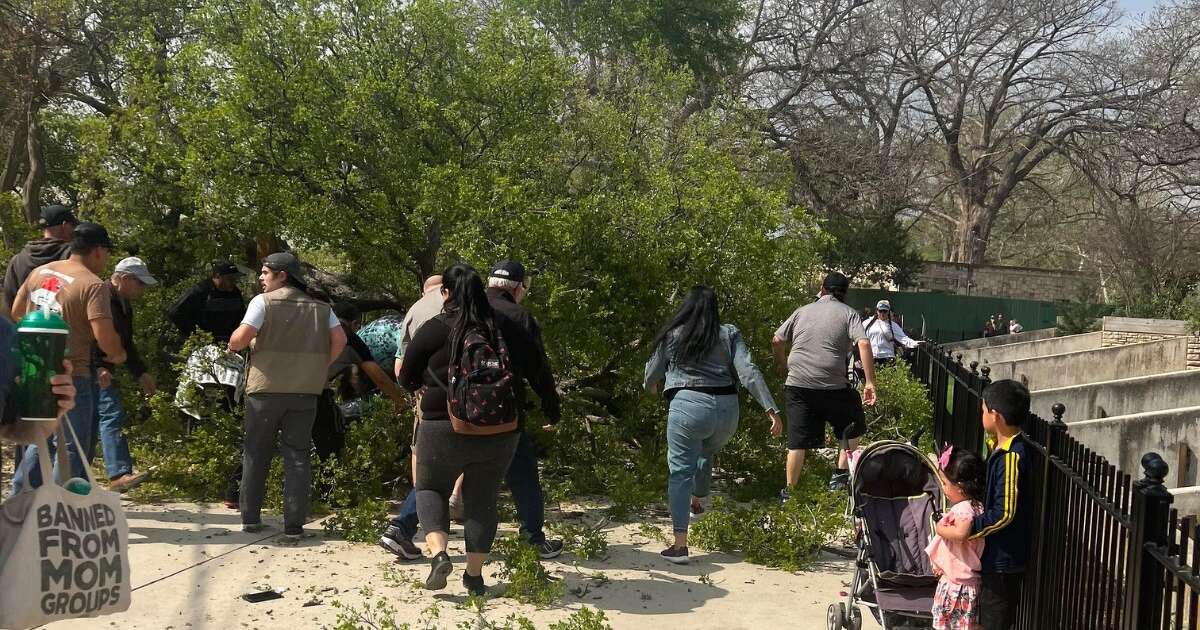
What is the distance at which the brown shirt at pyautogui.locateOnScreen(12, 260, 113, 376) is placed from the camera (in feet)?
19.6

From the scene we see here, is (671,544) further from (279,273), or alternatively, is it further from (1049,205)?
(1049,205)

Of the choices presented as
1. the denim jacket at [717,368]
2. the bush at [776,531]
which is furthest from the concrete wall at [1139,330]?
the denim jacket at [717,368]

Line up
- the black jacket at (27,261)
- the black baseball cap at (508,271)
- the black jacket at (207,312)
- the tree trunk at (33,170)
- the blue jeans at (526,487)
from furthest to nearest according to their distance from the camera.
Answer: the tree trunk at (33,170), the black jacket at (207,312), the black jacket at (27,261), the blue jeans at (526,487), the black baseball cap at (508,271)

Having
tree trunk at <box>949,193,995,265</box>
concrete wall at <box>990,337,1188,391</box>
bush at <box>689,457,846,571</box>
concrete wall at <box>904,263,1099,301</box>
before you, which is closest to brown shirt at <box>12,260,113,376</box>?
bush at <box>689,457,846,571</box>

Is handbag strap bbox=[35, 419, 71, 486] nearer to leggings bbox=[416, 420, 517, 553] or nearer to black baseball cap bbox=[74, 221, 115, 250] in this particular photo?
leggings bbox=[416, 420, 517, 553]

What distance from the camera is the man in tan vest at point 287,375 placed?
6.21 m

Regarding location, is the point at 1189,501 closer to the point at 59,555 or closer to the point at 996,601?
the point at 996,601

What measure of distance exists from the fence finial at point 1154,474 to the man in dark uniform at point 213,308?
6136mm

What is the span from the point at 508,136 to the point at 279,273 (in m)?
4.68

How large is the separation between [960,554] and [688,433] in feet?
6.92

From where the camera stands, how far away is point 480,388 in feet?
16.6

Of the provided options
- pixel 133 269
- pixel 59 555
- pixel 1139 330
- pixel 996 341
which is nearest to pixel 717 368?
pixel 133 269

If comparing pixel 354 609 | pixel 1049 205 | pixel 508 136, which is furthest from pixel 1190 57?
pixel 354 609

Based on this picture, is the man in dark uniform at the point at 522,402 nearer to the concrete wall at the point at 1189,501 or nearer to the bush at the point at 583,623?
the bush at the point at 583,623
